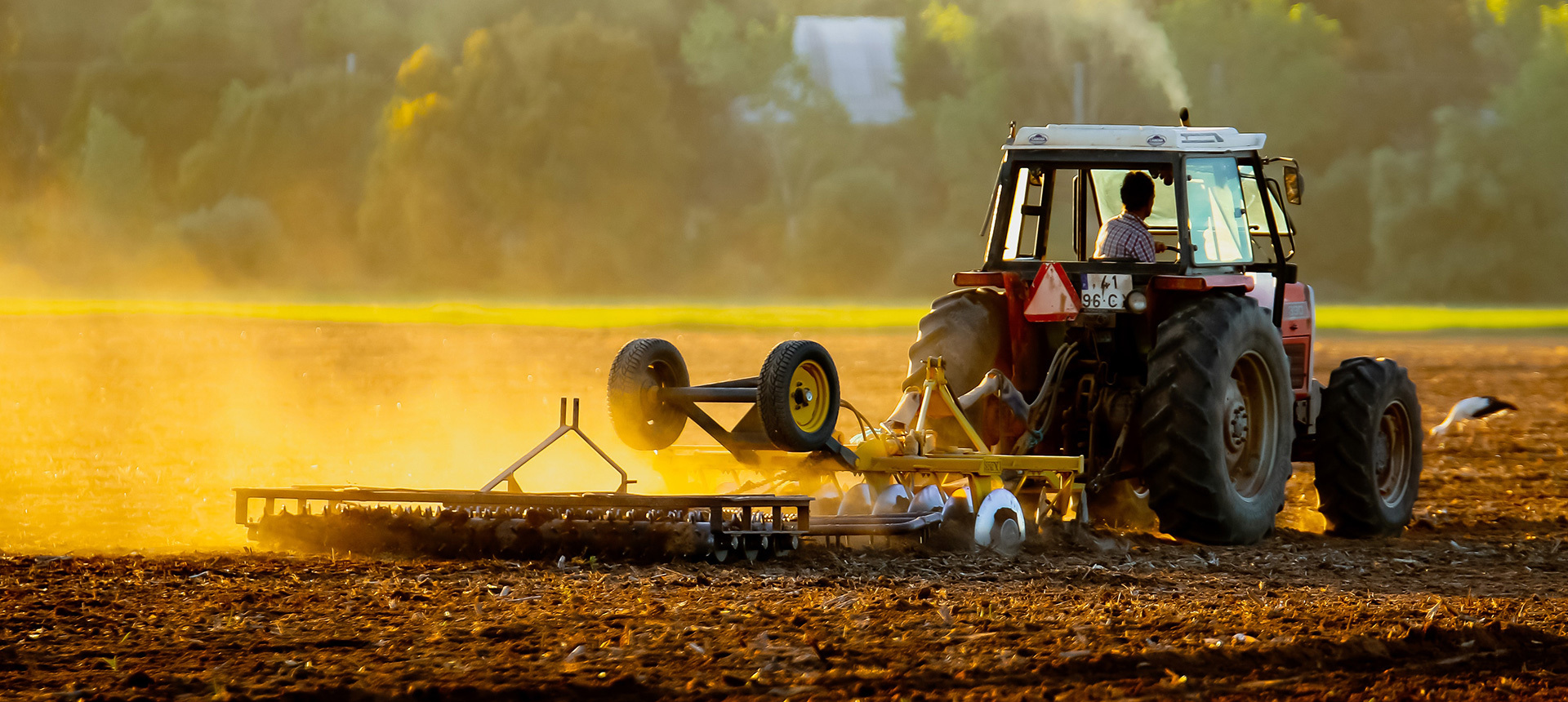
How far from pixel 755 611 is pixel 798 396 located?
190 cm

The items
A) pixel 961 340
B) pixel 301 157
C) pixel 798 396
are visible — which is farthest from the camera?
pixel 301 157

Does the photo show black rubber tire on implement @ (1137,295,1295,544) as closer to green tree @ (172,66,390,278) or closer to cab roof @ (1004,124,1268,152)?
cab roof @ (1004,124,1268,152)

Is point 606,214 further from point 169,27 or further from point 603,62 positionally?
point 169,27

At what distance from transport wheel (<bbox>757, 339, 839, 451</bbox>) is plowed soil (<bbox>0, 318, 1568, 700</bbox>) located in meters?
0.59

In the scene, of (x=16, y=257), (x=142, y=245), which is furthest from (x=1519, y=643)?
(x=142, y=245)

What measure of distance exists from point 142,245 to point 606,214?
13.2 m

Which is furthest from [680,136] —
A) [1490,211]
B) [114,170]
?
[1490,211]

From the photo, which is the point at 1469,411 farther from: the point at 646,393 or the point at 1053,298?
the point at 646,393

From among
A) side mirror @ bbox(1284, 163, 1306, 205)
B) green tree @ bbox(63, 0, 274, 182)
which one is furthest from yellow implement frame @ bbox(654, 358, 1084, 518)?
green tree @ bbox(63, 0, 274, 182)

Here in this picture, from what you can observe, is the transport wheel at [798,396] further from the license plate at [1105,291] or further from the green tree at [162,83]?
the green tree at [162,83]

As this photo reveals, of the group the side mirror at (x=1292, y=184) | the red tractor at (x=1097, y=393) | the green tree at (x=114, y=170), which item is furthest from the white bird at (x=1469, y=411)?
Result: the green tree at (x=114, y=170)

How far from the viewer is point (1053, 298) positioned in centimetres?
964

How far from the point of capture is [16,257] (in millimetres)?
44562

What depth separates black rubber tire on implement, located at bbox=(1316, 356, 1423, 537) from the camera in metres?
10.8
